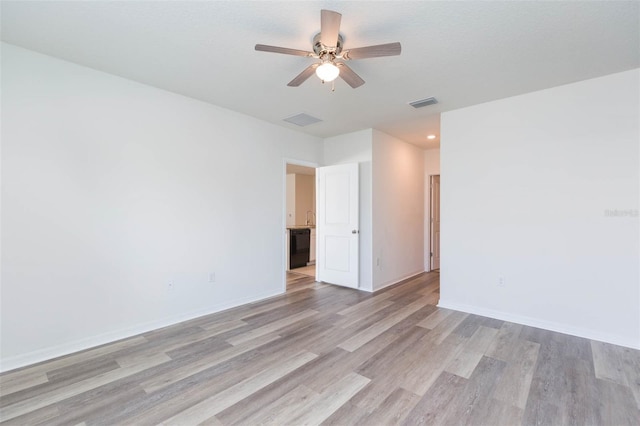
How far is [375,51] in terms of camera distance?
202 cm

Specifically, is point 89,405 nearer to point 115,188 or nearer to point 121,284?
point 121,284

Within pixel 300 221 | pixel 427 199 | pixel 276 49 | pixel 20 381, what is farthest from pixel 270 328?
pixel 300 221

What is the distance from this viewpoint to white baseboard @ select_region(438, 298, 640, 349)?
9.09ft

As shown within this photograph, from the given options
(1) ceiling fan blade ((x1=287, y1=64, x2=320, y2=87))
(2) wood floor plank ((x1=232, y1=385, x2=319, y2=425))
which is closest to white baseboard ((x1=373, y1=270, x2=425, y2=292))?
(2) wood floor plank ((x1=232, y1=385, x2=319, y2=425))

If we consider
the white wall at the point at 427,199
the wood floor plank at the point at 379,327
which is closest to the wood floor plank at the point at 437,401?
the wood floor plank at the point at 379,327

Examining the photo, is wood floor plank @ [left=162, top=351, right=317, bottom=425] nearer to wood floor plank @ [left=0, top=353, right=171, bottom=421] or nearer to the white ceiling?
wood floor plank @ [left=0, top=353, right=171, bottom=421]

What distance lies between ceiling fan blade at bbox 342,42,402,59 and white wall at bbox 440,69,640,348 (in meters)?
2.23

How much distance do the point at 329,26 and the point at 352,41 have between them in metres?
0.53

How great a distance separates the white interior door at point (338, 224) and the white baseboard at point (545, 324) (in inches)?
61.3

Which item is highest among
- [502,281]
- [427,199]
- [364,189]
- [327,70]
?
[327,70]

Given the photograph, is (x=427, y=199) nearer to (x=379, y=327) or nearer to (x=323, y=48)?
(x=379, y=327)

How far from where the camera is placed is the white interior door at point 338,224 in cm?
475

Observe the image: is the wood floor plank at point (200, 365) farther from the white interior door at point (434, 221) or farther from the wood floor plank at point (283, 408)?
the white interior door at point (434, 221)

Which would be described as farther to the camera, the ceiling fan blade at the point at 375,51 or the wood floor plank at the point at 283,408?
the ceiling fan blade at the point at 375,51
